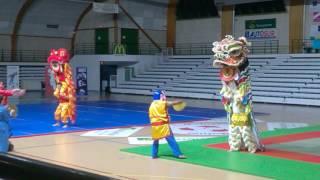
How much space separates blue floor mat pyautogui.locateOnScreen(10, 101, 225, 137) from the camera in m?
14.7

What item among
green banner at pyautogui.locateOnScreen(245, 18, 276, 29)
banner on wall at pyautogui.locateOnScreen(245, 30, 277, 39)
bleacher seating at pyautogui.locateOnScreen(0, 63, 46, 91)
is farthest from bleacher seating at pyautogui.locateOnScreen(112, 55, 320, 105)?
bleacher seating at pyautogui.locateOnScreen(0, 63, 46, 91)

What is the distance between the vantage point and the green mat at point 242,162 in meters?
7.83

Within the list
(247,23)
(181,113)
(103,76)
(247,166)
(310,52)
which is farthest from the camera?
(103,76)

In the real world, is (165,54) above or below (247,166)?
above

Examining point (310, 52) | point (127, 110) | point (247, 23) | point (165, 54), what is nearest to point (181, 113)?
point (127, 110)

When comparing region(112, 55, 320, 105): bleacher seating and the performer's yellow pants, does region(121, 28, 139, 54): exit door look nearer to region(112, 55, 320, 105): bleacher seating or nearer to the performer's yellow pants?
region(112, 55, 320, 105): bleacher seating

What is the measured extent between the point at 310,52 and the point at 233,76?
22.6 metres

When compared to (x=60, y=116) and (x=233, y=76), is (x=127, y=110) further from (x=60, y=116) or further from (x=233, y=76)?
(x=233, y=76)

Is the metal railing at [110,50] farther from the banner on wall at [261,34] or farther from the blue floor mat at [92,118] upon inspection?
the blue floor mat at [92,118]

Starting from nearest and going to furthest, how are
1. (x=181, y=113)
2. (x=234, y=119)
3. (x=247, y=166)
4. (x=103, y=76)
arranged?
(x=247, y=166) → (x=234, y=119) → (x=181, y=113) → (x=103, y=76)

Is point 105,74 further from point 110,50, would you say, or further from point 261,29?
point 261,29

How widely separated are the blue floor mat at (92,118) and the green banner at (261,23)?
15.1m

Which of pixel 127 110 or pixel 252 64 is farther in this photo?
pixel 252 64

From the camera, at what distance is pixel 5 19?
39125 millimetres
